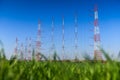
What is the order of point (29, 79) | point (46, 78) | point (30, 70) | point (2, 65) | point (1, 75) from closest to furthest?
point (1, 75), point (2, 65), point (29, 79), point (46, 78), point (30, 70)

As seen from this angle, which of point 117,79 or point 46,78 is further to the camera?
point 46,78

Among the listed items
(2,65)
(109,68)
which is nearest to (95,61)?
(109,68)

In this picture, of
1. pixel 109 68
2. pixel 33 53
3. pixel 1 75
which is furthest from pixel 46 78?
pixel 1 75

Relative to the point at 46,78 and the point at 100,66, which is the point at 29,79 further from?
the point at 100,66

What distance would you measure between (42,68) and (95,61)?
2762 millimetres

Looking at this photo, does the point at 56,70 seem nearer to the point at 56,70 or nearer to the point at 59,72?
the point at 56,70

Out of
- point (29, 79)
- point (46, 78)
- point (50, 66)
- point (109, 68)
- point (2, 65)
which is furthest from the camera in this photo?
point (50, 66)

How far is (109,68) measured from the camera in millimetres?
4973

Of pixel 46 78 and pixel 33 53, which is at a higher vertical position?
pixel 33 53

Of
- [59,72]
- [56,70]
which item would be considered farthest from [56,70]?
[59,72]

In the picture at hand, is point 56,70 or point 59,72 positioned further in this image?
point 56,70

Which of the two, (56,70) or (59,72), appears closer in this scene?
(59,72)

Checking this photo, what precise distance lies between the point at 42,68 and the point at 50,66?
0.33m

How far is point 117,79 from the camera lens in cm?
462
